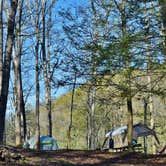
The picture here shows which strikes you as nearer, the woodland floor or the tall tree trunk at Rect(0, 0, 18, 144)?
the woodland floor

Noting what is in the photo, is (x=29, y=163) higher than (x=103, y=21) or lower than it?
lower

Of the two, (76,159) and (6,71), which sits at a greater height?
(6,71)

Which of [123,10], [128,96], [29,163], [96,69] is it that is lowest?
A: [29,163]

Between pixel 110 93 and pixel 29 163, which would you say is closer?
pixel 29 163

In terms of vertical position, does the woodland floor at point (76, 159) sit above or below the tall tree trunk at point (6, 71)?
below

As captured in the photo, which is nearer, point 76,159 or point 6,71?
point 6,71

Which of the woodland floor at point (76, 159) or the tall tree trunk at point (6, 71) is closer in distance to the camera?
the woodland floor at point (76, 159)

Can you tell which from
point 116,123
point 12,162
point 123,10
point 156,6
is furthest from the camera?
point 116,123

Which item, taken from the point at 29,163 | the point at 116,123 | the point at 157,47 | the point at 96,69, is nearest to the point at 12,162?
the point at 29,163

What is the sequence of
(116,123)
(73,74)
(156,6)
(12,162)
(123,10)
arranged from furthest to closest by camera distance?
(116,123) → (73,74) → (123,10) → (156,6) → (12,162)

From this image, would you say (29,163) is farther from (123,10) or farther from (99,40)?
(123,10)

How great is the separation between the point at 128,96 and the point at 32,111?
47774 millimetres

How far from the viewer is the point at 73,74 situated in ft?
44.4

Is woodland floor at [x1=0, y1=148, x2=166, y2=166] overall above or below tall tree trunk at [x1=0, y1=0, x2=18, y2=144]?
below
